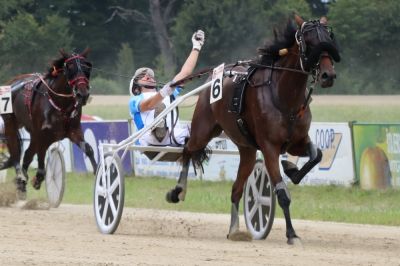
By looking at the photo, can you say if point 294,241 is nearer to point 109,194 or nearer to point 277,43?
point 277,43

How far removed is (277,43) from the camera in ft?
29.6

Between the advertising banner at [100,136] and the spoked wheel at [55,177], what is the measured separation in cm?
522

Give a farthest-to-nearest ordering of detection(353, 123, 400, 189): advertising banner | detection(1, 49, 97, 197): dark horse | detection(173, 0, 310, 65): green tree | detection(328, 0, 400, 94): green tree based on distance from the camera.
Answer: detection(173, 0, 310, 65): green tree
detection(328, 0, 400, 94): green tree
detection(353, 123, 400, 189): advertising banner
detection(1, 49, 97, 197): dark horse

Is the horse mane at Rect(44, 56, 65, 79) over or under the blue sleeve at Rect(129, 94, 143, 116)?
over

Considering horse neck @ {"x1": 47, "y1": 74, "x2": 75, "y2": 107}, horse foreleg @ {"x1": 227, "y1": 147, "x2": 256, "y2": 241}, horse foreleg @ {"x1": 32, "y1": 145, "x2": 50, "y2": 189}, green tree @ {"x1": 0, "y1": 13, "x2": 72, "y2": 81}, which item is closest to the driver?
horse foreleg @ {"x1": 227, "y1": 147, "x2": 256, "y2": 241}

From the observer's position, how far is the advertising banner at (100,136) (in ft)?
60.7

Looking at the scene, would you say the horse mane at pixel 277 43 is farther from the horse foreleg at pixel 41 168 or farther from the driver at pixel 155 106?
the horse foreleg at pixel 41 168

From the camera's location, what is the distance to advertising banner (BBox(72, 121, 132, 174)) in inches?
729

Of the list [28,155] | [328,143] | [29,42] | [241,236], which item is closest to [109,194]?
[241,236]

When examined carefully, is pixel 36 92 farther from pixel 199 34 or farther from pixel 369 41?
pixel 369 41

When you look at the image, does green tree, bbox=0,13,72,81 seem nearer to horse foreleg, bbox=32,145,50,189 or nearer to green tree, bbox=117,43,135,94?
green tree, bbox=117,43,135,94

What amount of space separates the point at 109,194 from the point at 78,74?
243 cm

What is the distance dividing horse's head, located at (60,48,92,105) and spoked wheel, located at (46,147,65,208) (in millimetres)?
1224

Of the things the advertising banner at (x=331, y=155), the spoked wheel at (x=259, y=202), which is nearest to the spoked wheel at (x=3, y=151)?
the advertising banner at (x=331, y=155)
